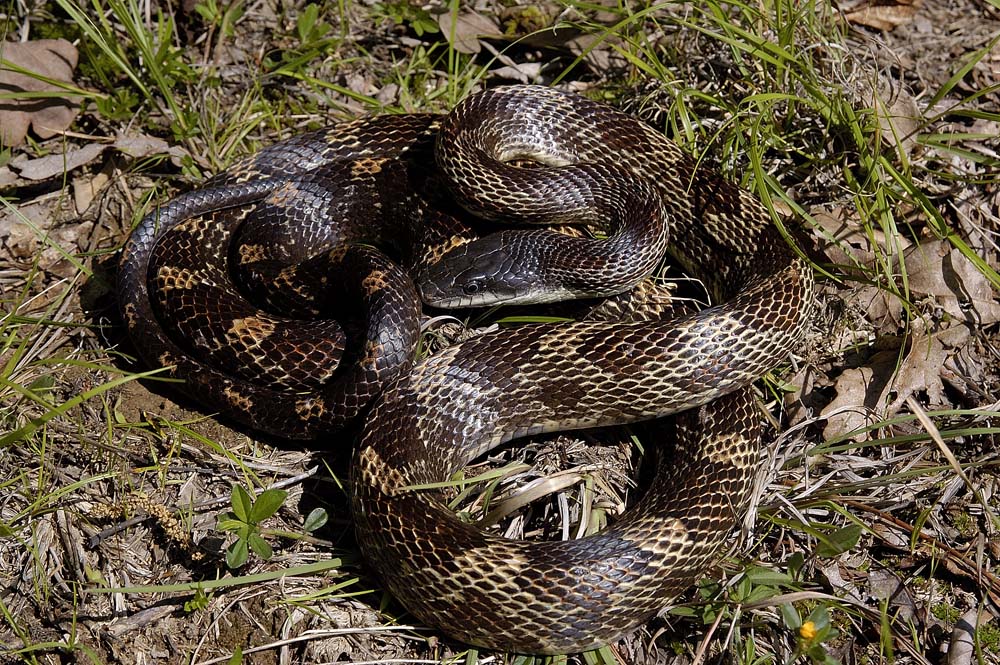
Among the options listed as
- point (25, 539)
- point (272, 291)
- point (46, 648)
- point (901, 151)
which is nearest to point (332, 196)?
point (272, 291)

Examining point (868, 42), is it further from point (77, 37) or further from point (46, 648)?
point (46, 648)

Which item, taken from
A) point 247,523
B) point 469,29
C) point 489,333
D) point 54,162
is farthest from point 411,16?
A: point 247,523

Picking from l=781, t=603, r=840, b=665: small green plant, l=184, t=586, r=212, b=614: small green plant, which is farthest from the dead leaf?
l=781, t=603, r=840, b=665: small green plant

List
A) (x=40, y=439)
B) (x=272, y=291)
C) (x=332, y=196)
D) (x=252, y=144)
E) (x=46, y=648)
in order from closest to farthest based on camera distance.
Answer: (x=46, y=648)
(x=40, y=439)
(x=272, y=291)
(x=332, y=196)
(x=252, y=144)

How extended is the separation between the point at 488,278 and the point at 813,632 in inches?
115

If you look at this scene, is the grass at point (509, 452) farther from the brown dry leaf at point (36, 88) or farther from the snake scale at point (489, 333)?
the snake scale at point (489, 333)

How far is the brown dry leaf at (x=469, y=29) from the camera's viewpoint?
24.3ft

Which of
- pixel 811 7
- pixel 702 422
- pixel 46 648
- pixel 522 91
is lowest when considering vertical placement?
pixel 46 648

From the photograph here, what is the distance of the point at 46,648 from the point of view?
4.38 m

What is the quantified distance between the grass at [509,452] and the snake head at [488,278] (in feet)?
3.55

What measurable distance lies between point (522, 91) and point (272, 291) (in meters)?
2.51

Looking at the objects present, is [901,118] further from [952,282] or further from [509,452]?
[509,452]

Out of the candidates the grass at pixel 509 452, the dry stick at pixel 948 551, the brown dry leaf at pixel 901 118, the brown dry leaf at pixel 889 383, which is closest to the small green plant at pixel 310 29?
the grass at pixel 509 452

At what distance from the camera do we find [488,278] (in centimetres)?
577
